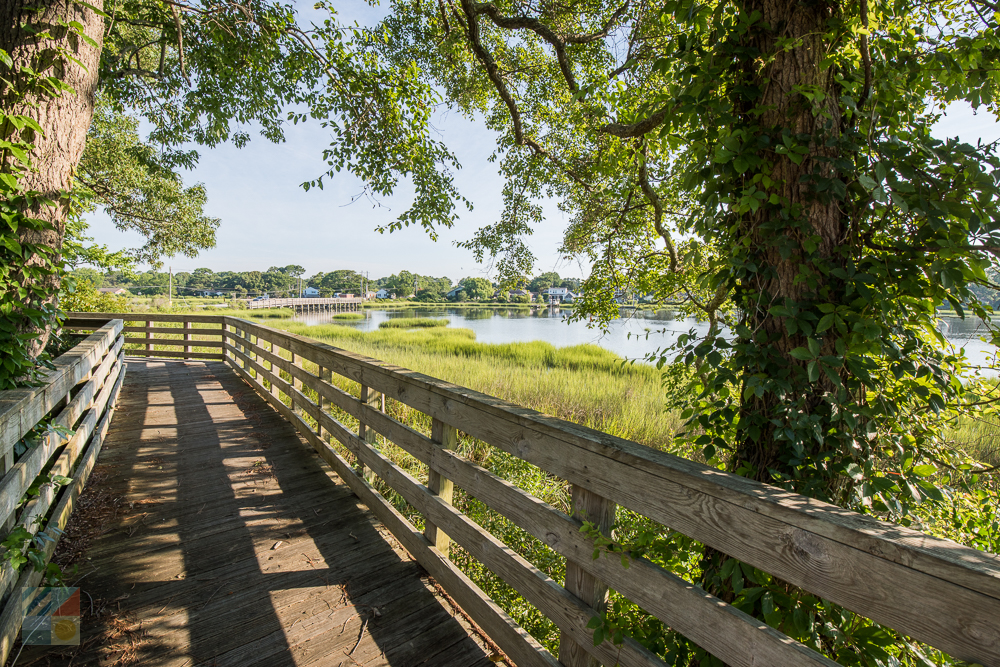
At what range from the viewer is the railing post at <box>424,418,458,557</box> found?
227 centimetres

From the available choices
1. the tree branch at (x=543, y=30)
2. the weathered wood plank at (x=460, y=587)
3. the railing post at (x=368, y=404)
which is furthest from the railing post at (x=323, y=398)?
the tree branch at (x=543, y=30)

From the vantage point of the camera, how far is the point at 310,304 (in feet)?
237

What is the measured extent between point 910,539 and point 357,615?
6.99 ft

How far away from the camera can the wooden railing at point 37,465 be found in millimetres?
1734

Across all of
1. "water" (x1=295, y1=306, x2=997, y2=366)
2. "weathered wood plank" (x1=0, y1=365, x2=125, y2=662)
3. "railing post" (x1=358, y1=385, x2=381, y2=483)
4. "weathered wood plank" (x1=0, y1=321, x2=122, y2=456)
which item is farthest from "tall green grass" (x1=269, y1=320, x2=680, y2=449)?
"weathered wood plank" (x1=0, y1=365, x2=125, y2=662)

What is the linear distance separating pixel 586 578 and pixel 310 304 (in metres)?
77.6

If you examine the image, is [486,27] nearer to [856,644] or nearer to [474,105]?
[474,105]

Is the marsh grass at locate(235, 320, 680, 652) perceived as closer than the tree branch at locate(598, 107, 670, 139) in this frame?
No

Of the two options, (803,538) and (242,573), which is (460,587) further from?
(803,538)

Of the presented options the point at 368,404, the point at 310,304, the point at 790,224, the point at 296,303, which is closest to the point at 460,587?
the point at 368,404

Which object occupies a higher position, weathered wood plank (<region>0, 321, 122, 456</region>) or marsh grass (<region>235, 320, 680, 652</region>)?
weathered wood plank (<region>0, 321, 122, 456</region>)

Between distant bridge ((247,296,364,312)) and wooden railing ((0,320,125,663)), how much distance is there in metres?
61.3

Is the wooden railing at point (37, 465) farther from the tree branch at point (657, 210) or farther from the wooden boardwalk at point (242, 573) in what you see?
the tree branch at point (657, 210)

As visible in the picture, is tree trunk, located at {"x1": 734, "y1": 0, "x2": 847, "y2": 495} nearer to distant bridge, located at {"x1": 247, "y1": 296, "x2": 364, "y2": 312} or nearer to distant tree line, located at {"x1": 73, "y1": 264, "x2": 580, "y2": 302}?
distant bridge, located at {"x1": 247, "y1": 296, "x2": 364, "y2": 312}
